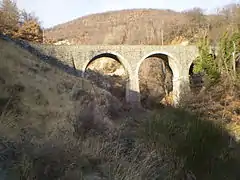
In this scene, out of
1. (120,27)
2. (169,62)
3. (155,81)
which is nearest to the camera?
(169,62)

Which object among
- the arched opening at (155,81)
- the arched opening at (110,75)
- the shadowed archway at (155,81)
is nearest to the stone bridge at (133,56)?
the arched opening at (110,75)

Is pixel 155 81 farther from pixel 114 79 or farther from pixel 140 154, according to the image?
pixel 140 154

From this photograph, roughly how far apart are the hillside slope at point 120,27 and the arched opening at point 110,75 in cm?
884

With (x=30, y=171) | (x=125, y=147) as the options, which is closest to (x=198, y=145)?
(x=125, y=147)

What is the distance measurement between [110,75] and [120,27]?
25245 mm

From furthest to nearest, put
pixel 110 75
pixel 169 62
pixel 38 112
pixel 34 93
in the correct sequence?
1. pixel 110 75
2. pixel 169 62
3. pixel 34 93
4. pixel 38 112

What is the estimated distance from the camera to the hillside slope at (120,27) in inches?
2230

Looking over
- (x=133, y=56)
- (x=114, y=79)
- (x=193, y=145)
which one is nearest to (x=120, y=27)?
(x=114, y=79)

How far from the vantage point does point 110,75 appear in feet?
143

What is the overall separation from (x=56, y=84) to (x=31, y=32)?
15.8 m

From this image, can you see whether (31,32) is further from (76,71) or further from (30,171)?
(30,171)

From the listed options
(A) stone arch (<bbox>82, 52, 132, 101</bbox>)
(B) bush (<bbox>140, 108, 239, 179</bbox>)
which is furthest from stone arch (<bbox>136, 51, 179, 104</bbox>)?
(B) bush (<bbox>140, 108, 239, 179</bbox>)

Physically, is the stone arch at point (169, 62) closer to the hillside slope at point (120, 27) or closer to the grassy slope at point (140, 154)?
the hillside slope at point (120, 27)

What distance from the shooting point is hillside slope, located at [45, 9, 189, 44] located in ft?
186
